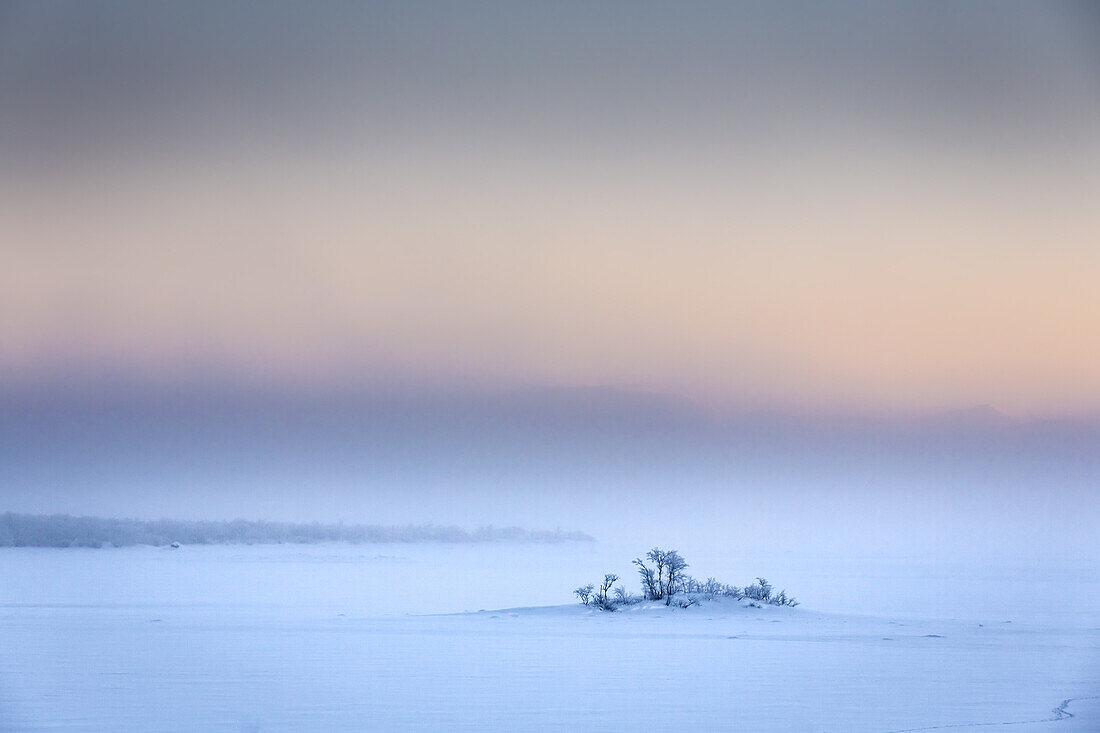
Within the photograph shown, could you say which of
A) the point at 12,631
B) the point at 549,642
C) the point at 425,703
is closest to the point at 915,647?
the point at 549,642

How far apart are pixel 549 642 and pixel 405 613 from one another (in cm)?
533

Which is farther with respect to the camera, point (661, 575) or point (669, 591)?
point (661, 575)

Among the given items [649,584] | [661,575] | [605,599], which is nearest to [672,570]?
[661,575]

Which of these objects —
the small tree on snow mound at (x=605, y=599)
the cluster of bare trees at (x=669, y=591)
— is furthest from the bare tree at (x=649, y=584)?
the small tree on snow mound at (x=605, y=599)

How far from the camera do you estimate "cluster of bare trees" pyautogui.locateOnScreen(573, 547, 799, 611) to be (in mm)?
18062

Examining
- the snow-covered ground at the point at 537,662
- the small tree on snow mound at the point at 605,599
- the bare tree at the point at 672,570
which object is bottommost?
the snow-covered ground at the point at 537,662

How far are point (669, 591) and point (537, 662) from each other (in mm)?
6163

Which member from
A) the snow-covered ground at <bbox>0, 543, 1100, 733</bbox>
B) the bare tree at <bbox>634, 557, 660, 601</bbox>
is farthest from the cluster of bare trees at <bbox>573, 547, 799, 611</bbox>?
the snow-covered ground at <bbox>0, 543, 1100, 733</bbox>

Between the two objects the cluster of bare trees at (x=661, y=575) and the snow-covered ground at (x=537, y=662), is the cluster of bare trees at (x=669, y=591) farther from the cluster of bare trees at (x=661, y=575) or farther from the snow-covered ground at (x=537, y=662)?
the snow-covered ground at (x=537, y=662)

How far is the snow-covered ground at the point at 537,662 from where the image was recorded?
9383 mm

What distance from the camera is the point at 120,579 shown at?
29.7 metres

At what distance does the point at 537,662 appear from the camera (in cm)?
1239

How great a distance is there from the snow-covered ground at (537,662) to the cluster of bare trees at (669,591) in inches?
15.0

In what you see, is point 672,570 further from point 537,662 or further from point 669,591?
point 537,662
